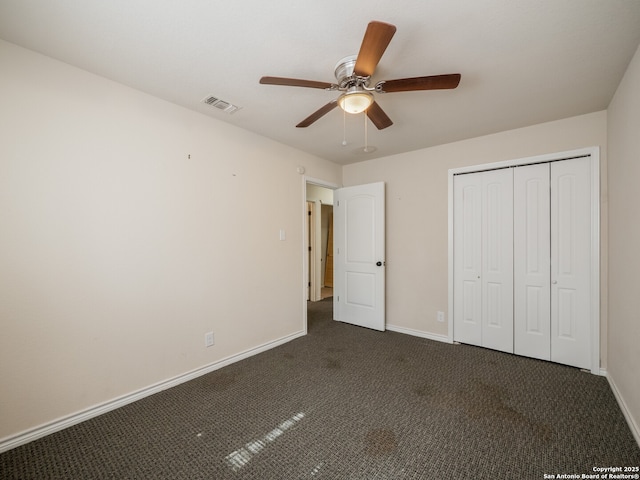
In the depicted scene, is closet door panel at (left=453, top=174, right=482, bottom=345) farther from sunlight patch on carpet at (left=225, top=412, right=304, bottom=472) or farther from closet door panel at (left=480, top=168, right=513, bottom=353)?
sunlight patch on carpet at (left=225, top=412, right=304, bottom=472)

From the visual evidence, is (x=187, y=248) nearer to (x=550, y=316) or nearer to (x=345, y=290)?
(x=345, y=290)

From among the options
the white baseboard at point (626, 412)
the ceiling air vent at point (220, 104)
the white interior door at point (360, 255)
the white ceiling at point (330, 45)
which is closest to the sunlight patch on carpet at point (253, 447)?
the white baseboard at point (626, 412)

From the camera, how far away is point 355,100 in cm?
177

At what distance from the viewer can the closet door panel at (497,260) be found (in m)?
3.06

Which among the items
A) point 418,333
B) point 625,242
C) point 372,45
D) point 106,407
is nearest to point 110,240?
point 106,407

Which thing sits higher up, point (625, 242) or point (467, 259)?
point (625, 242)

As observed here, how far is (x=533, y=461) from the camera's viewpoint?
1.58 metres

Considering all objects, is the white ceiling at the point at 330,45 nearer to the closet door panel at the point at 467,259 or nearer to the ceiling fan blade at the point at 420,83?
the ceiling fan blade at the point at 420,83

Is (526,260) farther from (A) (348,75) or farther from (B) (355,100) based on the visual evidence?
(A) (348,75)

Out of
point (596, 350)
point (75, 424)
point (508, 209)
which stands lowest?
point (75, 424)

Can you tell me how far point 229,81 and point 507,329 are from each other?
11.9 feet

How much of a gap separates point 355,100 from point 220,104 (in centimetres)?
133

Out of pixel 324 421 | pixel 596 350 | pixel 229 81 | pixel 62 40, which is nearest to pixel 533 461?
pixel 324 421

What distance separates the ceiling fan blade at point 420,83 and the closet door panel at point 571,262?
2.01m
